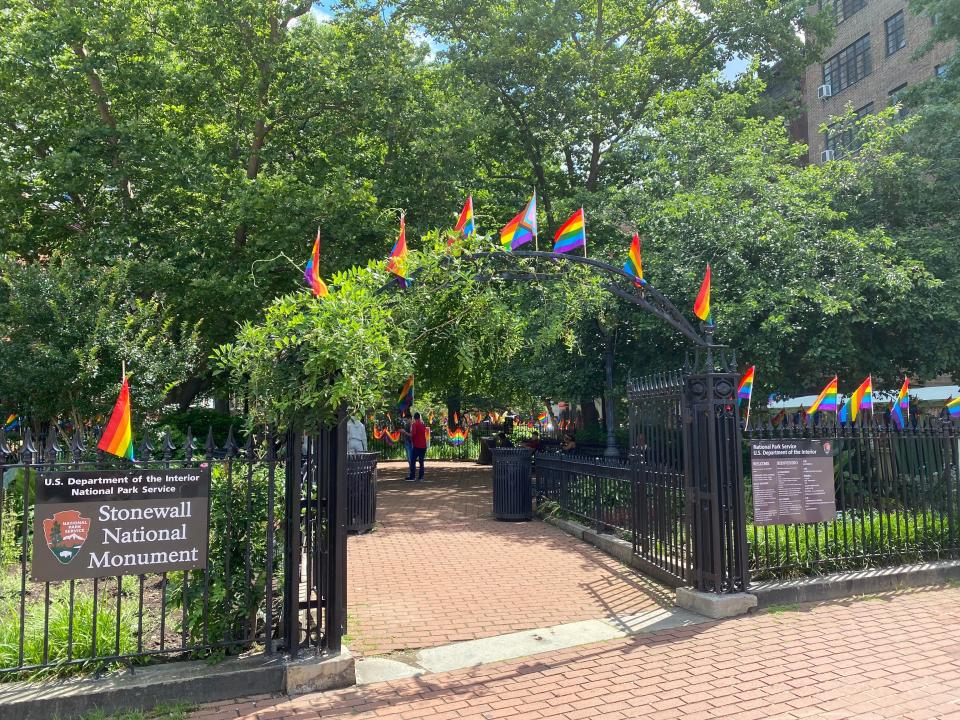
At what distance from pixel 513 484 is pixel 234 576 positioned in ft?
25.1

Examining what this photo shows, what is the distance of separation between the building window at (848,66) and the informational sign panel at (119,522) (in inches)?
1367

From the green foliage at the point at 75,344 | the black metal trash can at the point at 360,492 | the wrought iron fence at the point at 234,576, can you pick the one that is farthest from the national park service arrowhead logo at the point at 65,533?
the green foliage at the point at 75,344

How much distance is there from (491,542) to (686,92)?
37.3ft

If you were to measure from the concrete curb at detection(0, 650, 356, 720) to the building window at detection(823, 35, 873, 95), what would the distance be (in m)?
34.7

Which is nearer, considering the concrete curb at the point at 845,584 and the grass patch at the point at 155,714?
the grass patch at the point at 155,714

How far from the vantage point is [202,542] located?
5074mm

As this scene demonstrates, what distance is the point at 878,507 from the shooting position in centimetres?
827

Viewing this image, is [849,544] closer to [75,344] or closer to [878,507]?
[878,507]

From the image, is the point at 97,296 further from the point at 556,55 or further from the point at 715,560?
the point at 556,55

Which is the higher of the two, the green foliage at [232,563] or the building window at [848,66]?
the building window at [848,66]

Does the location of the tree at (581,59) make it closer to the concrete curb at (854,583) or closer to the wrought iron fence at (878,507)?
the wrought iron fence at (878,507)

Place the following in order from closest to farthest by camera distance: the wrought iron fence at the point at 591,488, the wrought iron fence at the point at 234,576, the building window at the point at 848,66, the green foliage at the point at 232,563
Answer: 1. the wrought iron fence at the point at 234,576
2. the green foliage at the point at 232,563
3. the wrought iron fence at the point at 591,488
4. the building window at the point at 848,66

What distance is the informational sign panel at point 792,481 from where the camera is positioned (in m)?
7.32

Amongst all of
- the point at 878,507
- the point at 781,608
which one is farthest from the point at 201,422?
the point at 878,507
